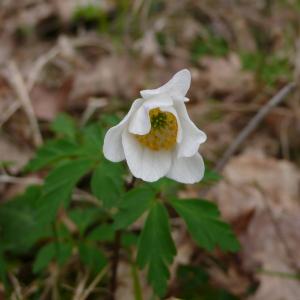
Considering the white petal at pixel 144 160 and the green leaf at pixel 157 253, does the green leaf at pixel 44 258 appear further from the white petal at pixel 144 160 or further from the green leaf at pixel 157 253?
the white petal at pixel 144 160

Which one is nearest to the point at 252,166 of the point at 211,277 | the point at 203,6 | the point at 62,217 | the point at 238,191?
the point at 238,191

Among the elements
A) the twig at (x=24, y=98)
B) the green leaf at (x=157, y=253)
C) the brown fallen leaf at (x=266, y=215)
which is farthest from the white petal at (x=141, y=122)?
the twig at (x=24, y=98)

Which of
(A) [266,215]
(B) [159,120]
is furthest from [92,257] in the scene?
(A) [266,215]

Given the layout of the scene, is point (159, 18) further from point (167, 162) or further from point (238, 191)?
point (167, 162)

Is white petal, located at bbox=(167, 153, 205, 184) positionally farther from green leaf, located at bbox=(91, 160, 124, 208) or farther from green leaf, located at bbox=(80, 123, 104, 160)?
green leaf, located at bbox=(80, 123, 104, 160)

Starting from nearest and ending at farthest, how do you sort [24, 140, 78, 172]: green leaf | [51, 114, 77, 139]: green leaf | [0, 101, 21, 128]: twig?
[24, 140, 78, 172]: green leaf, [51, 114, 77, 139]: green leaf, [0, 101, 21, 128]: twig

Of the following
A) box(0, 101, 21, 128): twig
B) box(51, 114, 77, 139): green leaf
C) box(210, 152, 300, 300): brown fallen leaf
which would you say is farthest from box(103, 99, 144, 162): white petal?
box(0, 101, 21, 128): twig

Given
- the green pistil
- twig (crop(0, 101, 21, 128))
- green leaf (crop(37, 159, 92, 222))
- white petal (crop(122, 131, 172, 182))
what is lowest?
twig (crop(0, 101, 21, 128))
